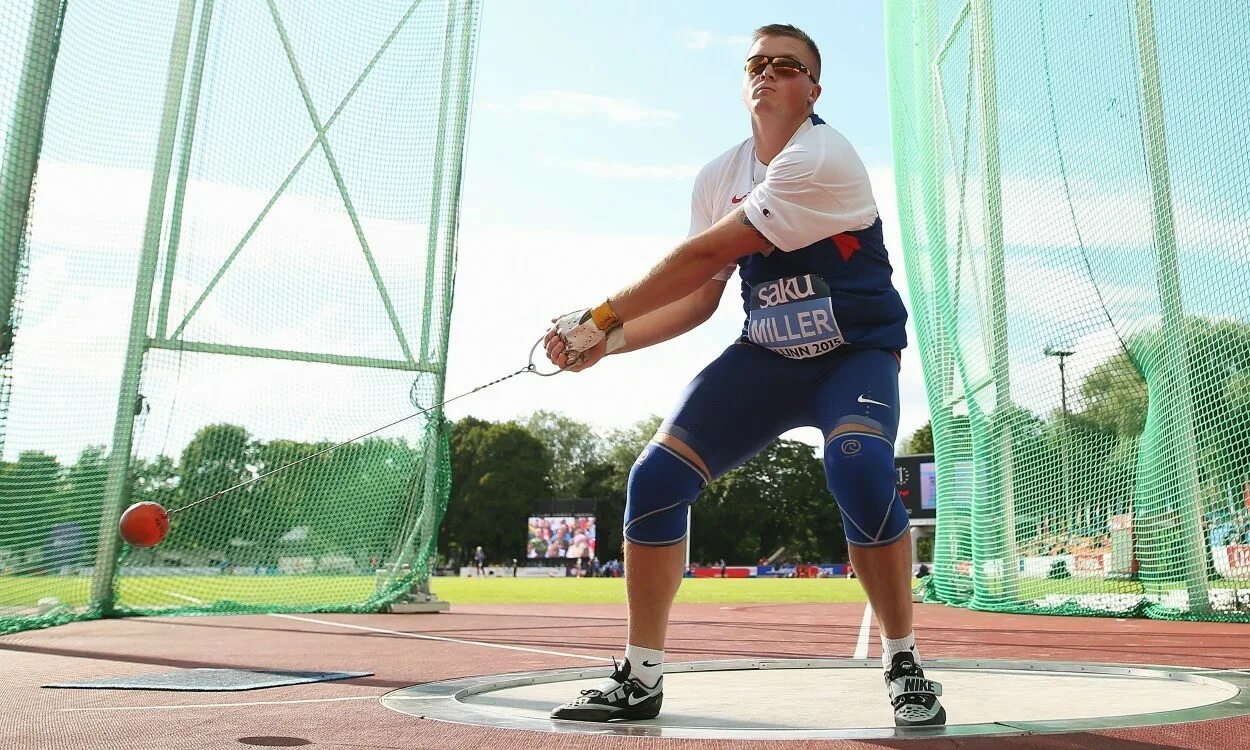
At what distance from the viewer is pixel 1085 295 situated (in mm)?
9164

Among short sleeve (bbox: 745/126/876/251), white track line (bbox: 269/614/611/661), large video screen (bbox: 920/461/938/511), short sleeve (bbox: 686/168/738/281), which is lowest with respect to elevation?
white track line (bbox: 269/614/611/661)

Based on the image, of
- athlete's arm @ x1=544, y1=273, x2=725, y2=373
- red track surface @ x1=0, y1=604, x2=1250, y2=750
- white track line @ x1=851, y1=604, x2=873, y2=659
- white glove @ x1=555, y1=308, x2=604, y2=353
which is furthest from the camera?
white track line @ x1=851, y1=604, x2=873, y2=659

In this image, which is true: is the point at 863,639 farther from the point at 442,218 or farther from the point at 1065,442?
the point at 442,218

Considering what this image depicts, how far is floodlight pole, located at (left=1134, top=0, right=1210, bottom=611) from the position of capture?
27.6 ft

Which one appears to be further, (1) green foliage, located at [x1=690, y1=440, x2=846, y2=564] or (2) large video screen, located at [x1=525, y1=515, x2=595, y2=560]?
(1) green foliage, located at [x1=690, y1=440, x2=846, y2=564]

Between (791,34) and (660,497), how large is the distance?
1.46m

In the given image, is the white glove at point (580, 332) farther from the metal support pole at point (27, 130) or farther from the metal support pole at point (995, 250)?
the metal support pole at point (995, 250)

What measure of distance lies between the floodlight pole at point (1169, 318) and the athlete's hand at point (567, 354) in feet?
21.8

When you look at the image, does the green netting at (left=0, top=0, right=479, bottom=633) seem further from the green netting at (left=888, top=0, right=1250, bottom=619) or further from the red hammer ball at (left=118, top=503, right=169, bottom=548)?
the green netting at (left=888, top=0, right=1250, bottom=619)

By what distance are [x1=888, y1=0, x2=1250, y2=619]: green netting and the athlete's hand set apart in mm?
6182

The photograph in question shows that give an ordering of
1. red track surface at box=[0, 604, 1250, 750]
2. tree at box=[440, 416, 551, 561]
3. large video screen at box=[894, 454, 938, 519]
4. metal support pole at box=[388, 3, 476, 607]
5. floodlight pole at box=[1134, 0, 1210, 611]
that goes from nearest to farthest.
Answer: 1. red track surface at box=[0, 604, 1250, 750]
2. floodlight pole at box=[1134, 0, 1210, 611]
3. metal support pole at box=[388, 3, 476, 607]
4. large video screen at box=[894, 454, 938, 519]
5. tree at box=[440, 416, 551, 561]

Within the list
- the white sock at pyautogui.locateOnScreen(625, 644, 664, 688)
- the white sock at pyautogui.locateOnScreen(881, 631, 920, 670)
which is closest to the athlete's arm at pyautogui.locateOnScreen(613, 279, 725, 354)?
the white sock at pyautogui.locateOnScreen(625, 644, 664, 688)

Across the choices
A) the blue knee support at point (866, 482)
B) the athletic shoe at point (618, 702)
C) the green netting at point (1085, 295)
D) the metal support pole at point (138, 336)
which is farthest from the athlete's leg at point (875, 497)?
the metal support pole at point (138, 336)

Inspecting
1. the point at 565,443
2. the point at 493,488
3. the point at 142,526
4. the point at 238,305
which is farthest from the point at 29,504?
the point at 565,443
